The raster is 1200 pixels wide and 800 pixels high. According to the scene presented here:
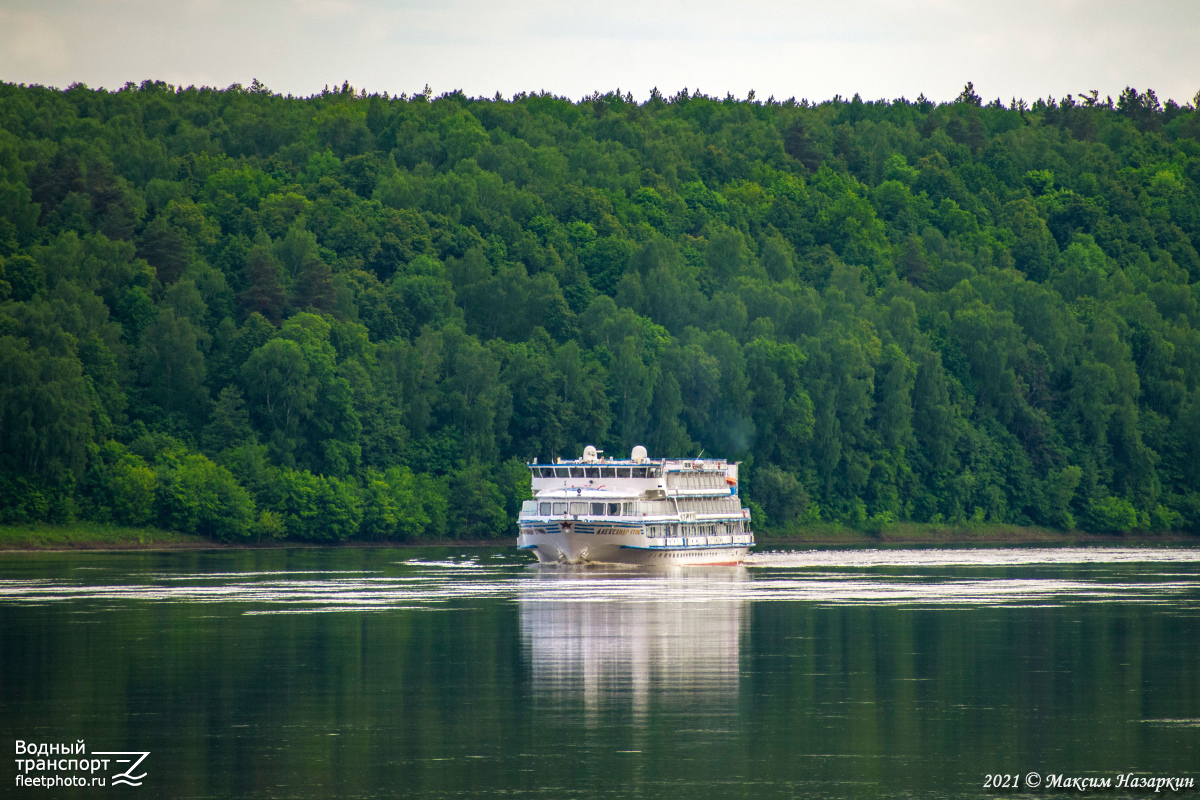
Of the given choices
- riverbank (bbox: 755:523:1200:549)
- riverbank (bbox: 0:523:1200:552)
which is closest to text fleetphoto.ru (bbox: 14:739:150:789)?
riverbank (bbox: 0:523:1200:552)

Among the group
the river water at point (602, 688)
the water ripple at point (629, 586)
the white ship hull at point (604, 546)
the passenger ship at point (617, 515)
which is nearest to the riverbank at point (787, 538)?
the water ripple at point (629, 586)

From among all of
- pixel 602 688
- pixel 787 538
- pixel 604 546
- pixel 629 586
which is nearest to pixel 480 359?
pixel 787 538

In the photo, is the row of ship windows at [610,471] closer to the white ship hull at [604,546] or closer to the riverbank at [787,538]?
the white ship hull at [604,546]

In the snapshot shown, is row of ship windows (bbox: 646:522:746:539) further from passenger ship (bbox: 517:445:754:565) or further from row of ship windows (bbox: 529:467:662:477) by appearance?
row of ship windows (bbox: 529:467:662:477)

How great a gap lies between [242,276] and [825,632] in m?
105

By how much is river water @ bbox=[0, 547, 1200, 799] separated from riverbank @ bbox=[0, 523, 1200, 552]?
38.5 meters

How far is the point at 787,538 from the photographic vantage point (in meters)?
141

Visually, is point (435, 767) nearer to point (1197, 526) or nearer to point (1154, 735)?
point (1154, 735)

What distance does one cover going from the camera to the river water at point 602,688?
29.5 m

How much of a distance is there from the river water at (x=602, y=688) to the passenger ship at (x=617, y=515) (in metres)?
21.5

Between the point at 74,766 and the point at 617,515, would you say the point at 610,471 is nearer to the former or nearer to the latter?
the point at 617,515

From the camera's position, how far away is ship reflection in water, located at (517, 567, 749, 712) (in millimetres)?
39250

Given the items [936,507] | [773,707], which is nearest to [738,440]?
[936,507]

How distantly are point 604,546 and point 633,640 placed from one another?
1753 inches
